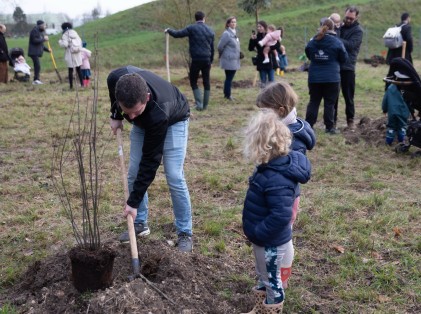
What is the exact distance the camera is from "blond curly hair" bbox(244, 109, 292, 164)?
266cm

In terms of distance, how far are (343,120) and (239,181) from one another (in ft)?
13.5

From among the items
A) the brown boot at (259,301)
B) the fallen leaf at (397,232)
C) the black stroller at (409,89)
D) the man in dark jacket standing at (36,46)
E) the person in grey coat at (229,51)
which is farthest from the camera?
the man in dark jacket standing at (36,46)

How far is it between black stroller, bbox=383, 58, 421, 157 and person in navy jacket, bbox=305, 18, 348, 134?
0.82 metres

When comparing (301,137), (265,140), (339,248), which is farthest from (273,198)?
(339,248)

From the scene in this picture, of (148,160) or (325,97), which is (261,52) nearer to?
(325,97)

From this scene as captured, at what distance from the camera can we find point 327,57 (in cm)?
722

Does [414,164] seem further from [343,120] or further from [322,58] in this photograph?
[343,120]

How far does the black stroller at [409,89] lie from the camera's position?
6.47 m

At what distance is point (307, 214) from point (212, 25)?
84.3 ft

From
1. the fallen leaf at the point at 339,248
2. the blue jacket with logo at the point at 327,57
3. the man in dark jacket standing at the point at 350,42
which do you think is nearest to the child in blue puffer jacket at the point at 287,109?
the fallen leaf at the point at 339,248

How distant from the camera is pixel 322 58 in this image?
7.25 meters

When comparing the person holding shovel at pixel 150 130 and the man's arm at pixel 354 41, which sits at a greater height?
the man's arm at pixel 354 41

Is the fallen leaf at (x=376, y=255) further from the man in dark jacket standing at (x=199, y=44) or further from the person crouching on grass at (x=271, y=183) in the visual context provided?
the man in dark jacket standing at (x=199, y=44)

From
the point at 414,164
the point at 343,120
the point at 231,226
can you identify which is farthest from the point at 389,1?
the point at 231,226
